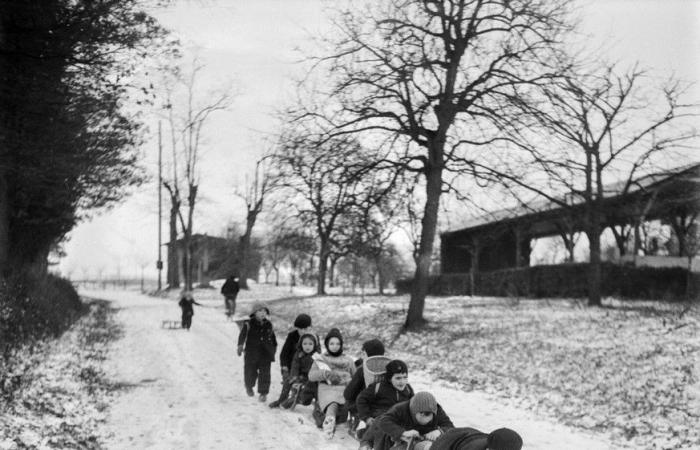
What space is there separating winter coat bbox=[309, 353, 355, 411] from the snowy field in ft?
1.41

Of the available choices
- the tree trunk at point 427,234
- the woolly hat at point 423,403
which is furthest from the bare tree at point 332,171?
the woolly hat at point 423,403

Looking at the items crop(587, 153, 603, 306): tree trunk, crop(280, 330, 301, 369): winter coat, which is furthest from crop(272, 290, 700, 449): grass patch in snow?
crop(280, 330, 301, 369): winter coat

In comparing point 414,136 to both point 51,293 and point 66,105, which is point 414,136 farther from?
point 51,293

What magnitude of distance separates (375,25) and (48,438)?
13681 millimetres

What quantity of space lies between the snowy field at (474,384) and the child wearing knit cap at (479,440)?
365cm

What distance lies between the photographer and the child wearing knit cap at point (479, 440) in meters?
4.14

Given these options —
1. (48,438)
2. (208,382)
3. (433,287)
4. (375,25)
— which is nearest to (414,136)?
(375,25)

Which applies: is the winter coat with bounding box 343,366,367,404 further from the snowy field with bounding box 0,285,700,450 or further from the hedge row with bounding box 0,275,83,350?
the hedge row with bounding box 0,275,83,350

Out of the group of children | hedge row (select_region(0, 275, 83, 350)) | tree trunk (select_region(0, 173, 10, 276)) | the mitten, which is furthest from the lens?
tree trunk (select_region(0, 173, 10, 276))

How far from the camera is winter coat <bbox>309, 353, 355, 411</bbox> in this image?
9.31m

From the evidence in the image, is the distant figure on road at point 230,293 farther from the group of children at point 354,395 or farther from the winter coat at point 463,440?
the winter coat at point 463,440

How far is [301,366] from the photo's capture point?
10.7 metres

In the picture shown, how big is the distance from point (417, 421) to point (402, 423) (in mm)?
171

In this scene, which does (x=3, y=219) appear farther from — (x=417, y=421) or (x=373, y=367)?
(x=417, y=421)
